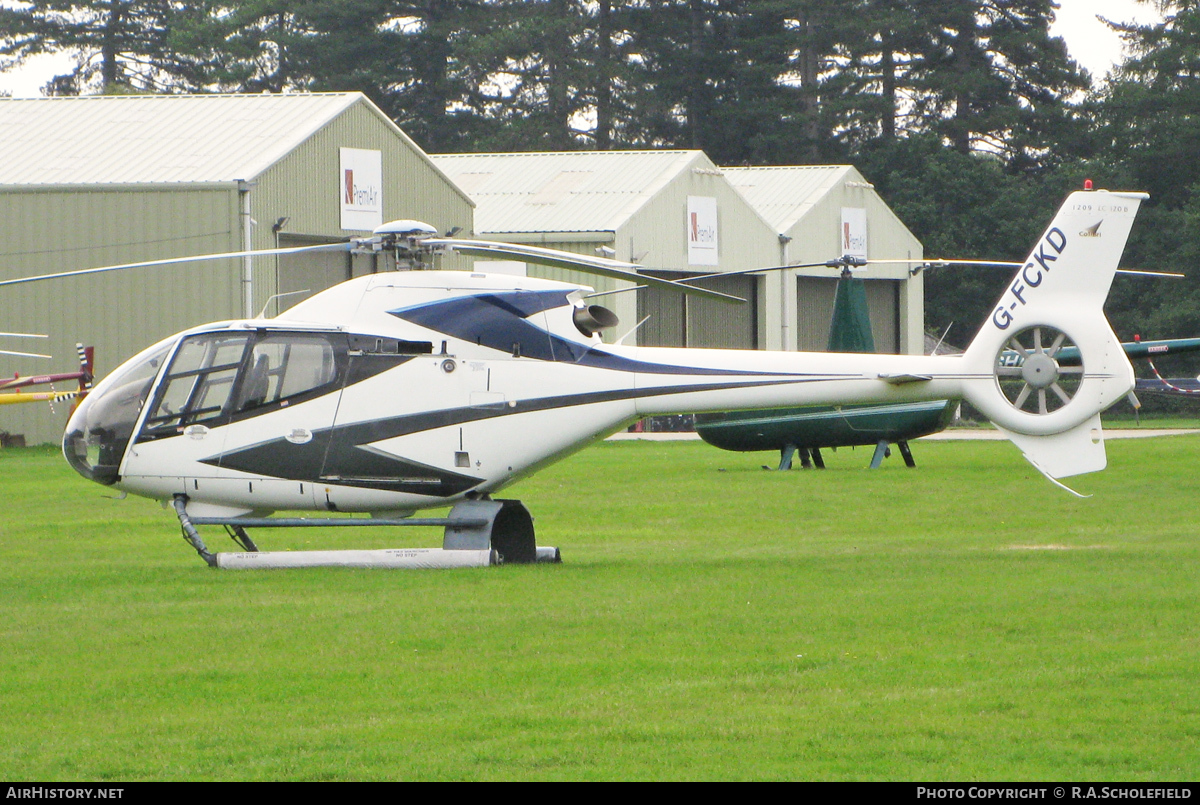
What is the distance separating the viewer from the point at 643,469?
27.6m

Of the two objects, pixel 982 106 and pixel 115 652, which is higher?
pixel 982 106

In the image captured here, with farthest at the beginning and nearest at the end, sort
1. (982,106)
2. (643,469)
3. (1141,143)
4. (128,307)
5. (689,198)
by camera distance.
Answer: (982,106)
(1141,143)
(689,198)
(128,307)
(643,469)

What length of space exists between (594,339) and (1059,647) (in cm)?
569

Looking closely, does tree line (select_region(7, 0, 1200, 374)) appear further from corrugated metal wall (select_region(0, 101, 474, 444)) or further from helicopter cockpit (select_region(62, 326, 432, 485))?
helicopter cockpit (select_region(62, 326, 432, 485))

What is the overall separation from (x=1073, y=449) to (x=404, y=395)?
563cm

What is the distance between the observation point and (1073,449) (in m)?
13.9

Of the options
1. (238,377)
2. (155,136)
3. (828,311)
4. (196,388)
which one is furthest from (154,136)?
(828,311)

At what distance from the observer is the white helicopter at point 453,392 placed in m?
13.9

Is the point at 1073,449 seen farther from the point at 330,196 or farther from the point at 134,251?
the point at 330,196

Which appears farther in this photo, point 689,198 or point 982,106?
point 982,106

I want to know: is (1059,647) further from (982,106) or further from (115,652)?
(982,106)

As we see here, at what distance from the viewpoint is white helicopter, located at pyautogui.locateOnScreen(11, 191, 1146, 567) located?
13.9 metres

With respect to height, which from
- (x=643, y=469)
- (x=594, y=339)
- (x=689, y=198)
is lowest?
(x=643, y=469)

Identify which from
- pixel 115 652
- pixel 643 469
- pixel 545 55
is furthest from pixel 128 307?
pixel 545 55
